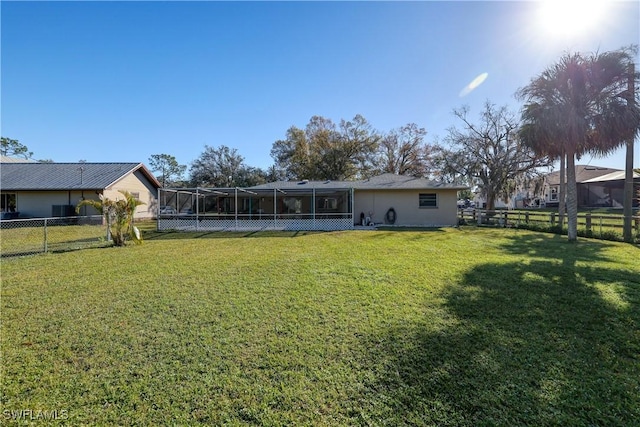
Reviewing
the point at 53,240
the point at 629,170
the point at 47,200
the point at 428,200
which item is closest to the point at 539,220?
the point at 629,170

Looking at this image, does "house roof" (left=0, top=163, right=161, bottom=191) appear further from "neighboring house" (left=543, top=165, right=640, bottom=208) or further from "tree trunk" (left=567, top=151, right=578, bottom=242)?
"neighboring house" (left=543, top=165, right=640, bottom=208)

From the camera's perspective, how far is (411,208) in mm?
16734

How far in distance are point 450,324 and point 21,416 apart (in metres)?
4.19

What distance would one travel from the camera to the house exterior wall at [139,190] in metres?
19.7

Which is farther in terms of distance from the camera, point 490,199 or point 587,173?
point 587,173

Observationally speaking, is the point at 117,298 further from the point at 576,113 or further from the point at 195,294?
the point at 576,113

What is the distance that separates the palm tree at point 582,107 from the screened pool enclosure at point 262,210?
28.7 feet

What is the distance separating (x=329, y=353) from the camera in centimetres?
290

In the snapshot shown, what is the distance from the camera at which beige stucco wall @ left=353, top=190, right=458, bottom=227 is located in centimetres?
1659

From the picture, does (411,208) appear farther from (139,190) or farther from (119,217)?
(139,190)

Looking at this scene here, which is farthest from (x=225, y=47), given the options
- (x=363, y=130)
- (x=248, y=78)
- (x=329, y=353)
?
(x=363, y=130)

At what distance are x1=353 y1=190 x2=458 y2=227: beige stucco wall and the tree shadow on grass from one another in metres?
11.9

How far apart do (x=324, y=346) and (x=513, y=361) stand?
1.90 metres

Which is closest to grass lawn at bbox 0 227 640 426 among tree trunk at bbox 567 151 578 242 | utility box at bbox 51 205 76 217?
tree trunk at bbox 567 151 578 242
